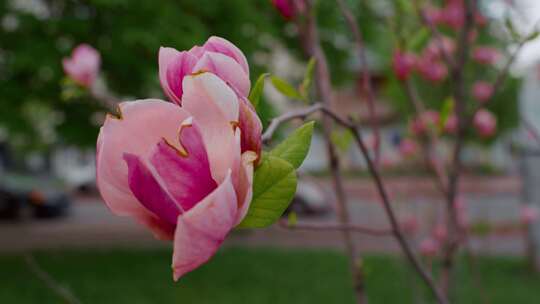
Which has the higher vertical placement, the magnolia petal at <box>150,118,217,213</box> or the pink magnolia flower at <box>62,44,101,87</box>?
the magnolia petal at <box>150,118,217,213</box>

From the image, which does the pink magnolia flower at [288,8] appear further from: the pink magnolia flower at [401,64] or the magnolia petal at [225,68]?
the magnolia petal at [225,68]

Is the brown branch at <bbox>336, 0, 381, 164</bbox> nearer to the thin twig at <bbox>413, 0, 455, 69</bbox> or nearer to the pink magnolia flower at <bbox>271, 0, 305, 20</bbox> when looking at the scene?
the pink magnolia flower at <bbox>271, 0, 305, 20</bbox>

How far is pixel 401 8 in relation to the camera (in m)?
1.07

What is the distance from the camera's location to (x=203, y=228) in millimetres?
A: 299

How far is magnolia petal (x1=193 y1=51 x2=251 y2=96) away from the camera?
1.19 ft

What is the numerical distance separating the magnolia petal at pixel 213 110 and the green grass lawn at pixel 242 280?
141 inches

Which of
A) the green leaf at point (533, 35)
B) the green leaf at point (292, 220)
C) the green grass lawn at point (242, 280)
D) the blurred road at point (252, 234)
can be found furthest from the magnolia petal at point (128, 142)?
the blurred road at point (252, 234)

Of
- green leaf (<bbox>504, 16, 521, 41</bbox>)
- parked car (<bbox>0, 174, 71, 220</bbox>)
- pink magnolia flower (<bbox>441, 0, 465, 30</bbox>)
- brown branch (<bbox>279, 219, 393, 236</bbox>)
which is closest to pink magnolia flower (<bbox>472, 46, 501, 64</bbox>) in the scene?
pink magnolia flower (<bbox>441, 0, 465, 30</bbox>)

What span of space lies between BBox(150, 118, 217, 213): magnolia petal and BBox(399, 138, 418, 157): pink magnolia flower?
80.8 inches

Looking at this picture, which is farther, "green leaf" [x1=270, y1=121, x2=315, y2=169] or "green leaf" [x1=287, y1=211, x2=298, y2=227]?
"green leaf" [x1=287, y1=211, x2=298, y2=227]

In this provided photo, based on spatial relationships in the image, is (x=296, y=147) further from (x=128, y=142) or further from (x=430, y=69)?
(x=430, y=69)

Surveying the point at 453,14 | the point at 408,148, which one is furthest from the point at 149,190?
the point at 408,148

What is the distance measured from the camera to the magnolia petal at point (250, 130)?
353mm

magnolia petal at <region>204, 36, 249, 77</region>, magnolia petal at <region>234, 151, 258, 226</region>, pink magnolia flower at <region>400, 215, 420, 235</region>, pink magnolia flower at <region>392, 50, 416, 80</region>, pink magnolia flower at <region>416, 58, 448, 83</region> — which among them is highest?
magnolia petal at <region>204, 36, 249, 77</region>
